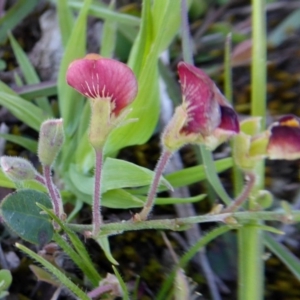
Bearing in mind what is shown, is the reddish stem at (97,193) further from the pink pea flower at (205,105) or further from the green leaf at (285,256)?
the green leaf at (285,256)

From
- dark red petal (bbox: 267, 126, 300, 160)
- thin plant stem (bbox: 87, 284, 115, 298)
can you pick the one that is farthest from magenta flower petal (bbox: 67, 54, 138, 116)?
thin plant stem (bbox: 87, 284, 115, 298)

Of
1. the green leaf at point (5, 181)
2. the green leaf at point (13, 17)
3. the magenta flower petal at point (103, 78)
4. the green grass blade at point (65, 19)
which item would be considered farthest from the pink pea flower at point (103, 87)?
the green leaf at point (13, 17)

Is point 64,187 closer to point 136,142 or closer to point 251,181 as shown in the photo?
point 136,142

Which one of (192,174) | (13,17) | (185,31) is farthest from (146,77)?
(13,17)

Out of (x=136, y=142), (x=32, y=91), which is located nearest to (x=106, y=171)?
(x=136, y=142)

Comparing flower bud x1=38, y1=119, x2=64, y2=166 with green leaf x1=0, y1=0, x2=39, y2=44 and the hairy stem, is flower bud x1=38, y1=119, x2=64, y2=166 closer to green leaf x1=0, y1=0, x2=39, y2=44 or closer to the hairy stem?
the hairy stem

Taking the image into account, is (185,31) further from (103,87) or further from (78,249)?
(78,249)

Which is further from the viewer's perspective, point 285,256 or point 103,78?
point 285,256
